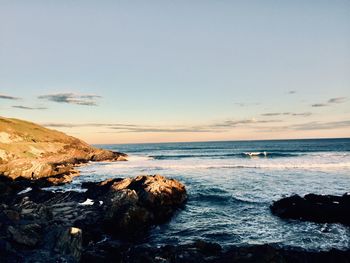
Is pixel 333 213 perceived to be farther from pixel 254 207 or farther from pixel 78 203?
pixel 78 203

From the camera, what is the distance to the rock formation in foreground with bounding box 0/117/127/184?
154 ft

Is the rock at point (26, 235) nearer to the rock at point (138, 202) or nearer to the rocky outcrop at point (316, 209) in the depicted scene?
the rock at point (138, 202)

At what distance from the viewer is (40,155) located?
70125 millimetres

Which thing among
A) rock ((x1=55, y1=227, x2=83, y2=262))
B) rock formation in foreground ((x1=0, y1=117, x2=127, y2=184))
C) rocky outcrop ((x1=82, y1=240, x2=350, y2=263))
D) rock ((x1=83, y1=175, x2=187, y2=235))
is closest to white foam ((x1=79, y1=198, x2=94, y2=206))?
rock ((x1=83, y1=175, x2=187, y2=235))

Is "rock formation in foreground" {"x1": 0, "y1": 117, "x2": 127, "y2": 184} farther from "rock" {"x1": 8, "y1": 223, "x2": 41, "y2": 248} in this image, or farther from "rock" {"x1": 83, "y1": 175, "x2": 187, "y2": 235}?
"rock" {"x1": 8, "y1": 223, "x2": 41, "y2": 248}

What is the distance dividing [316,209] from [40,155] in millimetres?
62197

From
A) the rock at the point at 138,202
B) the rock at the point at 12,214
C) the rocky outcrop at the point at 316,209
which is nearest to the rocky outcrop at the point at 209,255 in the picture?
the rock at the point at 138,202

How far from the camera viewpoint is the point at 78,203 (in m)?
29.3

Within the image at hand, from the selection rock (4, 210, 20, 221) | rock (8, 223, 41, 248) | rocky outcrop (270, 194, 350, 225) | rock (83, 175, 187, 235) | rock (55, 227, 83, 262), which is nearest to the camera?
rock (55, 227, 83, 262)

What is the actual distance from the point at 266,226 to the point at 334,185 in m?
20.6

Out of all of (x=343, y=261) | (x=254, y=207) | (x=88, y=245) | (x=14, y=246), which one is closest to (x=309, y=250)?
(x=343, y=261)

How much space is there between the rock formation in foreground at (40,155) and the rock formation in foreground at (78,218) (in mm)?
11235

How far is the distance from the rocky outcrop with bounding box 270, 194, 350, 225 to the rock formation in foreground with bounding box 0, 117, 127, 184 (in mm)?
30999

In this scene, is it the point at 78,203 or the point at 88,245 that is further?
the point at 78,203
